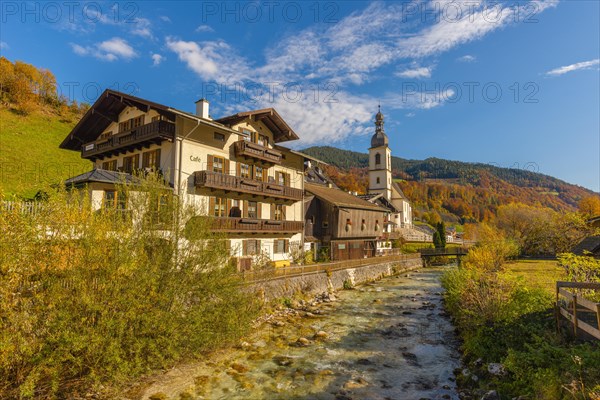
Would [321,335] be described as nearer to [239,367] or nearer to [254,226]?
[239,367]

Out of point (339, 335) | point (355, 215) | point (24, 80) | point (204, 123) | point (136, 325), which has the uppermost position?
point (24, 80)

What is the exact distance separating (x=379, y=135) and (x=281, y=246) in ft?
180

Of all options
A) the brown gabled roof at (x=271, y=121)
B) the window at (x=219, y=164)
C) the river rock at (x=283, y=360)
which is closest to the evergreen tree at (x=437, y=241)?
the brown gabled roof at (x=271, y=121)

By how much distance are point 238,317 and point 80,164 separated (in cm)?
4767

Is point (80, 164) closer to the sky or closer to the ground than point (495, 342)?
closer to the sky

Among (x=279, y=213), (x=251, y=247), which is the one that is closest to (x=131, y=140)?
(x=251, y=247)

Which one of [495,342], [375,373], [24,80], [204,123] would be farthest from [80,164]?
[495,342]

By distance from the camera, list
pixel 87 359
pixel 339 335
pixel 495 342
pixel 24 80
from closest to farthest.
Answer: pixel 87 359 < pixel 495 342 < pixel 339 335 < pixel 24 80

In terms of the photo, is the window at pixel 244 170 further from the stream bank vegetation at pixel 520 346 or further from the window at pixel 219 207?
the stream bank vegetation at pixel 520 346

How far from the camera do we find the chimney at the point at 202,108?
1061 inches

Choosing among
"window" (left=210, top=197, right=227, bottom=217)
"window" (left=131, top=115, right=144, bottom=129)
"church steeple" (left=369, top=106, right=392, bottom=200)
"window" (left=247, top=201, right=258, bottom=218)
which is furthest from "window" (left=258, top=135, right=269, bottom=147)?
"church steeple" (left=369, top=106, right=392, bottom=200)

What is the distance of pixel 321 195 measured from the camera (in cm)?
3762

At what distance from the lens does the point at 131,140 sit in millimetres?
24000

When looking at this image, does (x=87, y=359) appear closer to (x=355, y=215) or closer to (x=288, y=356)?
(x=288, y=356)
